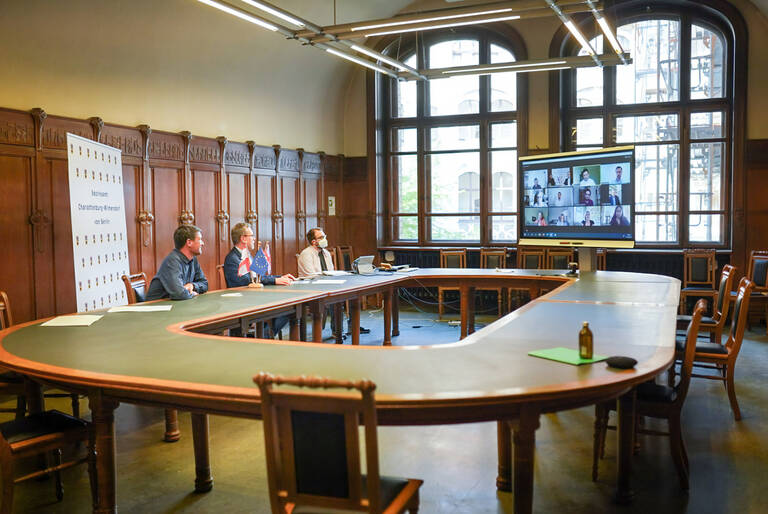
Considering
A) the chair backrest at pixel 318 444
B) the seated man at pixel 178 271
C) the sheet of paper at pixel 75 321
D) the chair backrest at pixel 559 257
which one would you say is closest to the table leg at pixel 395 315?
the chair backrest at pixel 559 257

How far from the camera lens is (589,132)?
9141 mm

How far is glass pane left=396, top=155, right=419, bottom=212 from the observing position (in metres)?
10.2

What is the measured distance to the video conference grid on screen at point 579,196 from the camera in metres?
6.74

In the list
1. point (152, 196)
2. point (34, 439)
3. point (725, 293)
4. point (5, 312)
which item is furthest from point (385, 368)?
point (152, 196)

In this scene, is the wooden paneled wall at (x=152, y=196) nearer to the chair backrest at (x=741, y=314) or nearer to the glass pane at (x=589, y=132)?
the glass pane at (x=589, y=132)

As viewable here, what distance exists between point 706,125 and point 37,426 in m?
8.52

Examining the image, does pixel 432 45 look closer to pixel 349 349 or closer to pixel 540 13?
pixel 540 13

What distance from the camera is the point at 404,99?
10.1 meters

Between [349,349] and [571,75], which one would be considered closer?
[349,349]

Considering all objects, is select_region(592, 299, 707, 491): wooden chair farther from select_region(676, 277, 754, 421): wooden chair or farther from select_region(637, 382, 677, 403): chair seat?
select_region(676, 277, 754, 421): wooden chair

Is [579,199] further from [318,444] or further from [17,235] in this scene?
[318,444]

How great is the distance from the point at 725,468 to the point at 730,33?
682 cm

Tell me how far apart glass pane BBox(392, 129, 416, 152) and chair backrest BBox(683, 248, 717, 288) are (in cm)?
425

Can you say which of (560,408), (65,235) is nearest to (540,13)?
(560,408)
